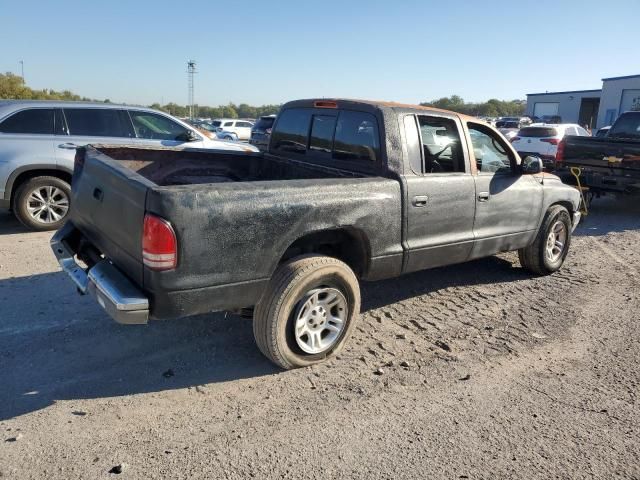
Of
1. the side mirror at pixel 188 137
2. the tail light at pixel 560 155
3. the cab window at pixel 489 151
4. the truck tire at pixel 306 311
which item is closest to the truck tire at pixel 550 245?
the cab window at pixel 489 151

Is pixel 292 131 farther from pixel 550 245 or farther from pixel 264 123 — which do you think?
pixel 264 123

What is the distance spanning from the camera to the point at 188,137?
8312 millimetres

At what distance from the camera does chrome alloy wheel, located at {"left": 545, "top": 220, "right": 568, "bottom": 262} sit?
6.00m

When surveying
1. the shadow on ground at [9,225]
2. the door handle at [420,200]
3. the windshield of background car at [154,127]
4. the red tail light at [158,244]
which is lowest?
the shadow on ground at [9,225]

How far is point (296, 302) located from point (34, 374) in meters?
1.84

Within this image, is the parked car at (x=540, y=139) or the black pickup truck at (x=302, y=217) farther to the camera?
the parked car at (x=540, y=139)

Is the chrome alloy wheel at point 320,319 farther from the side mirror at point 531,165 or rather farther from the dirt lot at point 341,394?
the side mirror at point 531,165

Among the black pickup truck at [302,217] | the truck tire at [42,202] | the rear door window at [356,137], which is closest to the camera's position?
the black pickup truck at [302,217]

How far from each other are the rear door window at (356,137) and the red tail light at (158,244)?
195cm

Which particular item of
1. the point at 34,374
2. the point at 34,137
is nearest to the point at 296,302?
the point at 34,374

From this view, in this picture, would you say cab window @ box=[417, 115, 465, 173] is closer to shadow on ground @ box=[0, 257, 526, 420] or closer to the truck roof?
the truck roof

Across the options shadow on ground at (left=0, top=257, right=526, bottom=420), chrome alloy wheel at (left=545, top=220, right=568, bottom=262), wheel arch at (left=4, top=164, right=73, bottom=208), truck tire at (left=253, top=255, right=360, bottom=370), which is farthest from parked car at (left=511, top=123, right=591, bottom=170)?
truck tire at (left=253, top=255, right=360, bottom=370)

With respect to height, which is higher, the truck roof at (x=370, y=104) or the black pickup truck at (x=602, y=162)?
the truck roof at (x=370, y=104)

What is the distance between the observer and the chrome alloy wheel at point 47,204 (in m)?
7.28
